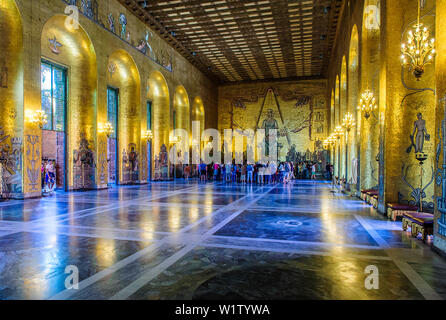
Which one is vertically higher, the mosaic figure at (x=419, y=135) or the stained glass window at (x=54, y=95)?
the stained glass window at (x=54, y=95)

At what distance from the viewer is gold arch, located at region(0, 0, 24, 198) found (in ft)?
32.4

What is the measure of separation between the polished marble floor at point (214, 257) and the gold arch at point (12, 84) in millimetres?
3810

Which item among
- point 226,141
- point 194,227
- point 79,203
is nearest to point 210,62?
point 226,141

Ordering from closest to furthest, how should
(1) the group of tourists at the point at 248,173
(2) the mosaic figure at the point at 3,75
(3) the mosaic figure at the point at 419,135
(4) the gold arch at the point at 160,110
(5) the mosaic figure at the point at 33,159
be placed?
(3) the mosaic figure at the point at 419,135, (2) the mosaic figure at the point at 3,75, (5) the mosaic figure at the point at 33,159, (1) the group of tourists at the point at 248,173, (4) the gold arch at the point at 160,110

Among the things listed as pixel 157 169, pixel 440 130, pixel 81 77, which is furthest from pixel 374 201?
pixel 157 169

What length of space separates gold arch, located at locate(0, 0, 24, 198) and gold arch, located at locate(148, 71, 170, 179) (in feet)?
31.1

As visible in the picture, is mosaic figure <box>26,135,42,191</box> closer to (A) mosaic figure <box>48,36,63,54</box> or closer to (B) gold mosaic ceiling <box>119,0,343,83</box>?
(A) mosaic figure <box>48,36,63,54</box>

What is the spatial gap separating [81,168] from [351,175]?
468 inches

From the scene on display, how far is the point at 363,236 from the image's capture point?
5.10 meters

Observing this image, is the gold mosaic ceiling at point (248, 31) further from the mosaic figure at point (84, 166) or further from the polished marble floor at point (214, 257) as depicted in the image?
the polished marble floor at point (214, 257)

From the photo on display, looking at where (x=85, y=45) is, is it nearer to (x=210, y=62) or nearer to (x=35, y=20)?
(x=35, y=20)

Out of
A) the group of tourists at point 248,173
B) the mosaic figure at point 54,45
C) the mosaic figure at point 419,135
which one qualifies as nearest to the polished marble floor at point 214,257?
the mosaic figure at point 419,135

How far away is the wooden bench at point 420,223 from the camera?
4.73m

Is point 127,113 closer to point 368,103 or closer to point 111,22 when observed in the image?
point 111,22
